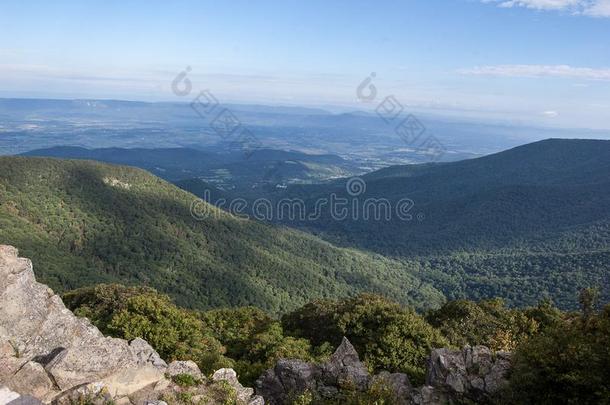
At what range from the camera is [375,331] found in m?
33.7

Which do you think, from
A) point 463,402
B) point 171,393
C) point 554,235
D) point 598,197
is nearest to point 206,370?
point 171,393

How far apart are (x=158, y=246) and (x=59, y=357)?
120661mm

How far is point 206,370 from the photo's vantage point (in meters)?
24.0

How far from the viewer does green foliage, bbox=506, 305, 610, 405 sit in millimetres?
15109

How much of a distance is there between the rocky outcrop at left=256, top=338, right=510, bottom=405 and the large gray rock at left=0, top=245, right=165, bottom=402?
562cm

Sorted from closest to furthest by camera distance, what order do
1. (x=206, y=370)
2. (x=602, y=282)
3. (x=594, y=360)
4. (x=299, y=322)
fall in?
(x=594, y=360), (x=206, y=370), (x=299, y=322), (x=602, y=282)

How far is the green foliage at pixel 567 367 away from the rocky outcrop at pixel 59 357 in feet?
34.6

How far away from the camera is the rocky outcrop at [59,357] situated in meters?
14.4

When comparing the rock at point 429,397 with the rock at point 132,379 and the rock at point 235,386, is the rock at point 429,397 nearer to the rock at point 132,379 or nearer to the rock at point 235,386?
the rock at point 235,386

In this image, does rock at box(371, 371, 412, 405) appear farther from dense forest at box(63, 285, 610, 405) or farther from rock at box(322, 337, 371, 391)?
dense forest at box(63, 285, 610, 405)

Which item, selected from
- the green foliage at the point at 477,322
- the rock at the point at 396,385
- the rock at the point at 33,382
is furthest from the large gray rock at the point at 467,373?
the green foliage at the point at 477,322

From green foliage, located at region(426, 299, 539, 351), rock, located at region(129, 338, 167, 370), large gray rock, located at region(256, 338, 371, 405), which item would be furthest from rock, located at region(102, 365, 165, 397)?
green foliage, located at region(426, 299, 539, 351)

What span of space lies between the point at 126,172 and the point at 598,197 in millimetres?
206305

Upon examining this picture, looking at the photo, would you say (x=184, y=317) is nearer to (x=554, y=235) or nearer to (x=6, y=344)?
(x=6, y=344)
